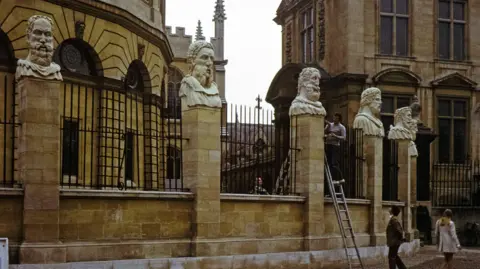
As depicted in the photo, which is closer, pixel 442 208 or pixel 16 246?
pixel 16 246

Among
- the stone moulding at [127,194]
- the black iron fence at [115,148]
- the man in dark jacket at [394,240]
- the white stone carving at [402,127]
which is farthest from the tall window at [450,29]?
the stone moulding at [127,194]

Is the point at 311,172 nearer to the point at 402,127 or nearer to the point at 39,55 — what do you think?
the point at 402,127

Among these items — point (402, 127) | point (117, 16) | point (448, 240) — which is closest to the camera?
point (448, 240)

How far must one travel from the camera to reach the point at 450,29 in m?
33.6

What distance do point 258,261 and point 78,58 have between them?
11.5m

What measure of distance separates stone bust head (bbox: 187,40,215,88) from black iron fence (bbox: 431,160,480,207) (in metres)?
17.0

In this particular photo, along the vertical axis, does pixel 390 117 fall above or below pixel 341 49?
below

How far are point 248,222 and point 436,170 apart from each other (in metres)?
17.6

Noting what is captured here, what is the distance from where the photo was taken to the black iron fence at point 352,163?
65.9ft

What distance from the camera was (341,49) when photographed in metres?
32.2

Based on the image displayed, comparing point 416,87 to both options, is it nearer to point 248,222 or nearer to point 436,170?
point 436,170

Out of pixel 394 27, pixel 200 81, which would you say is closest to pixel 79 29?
pixel 200 81

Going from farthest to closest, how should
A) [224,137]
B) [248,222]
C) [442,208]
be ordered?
[442,208]
[224,137]
[248,222]

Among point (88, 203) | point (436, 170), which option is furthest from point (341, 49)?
point (88, 203)
